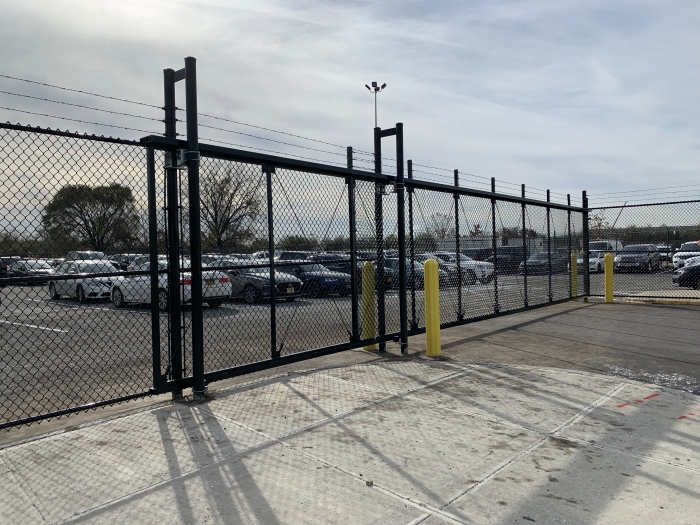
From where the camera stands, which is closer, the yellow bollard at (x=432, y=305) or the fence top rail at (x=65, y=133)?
the fence top rail at (x=65, y=133)

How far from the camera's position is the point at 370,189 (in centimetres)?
753

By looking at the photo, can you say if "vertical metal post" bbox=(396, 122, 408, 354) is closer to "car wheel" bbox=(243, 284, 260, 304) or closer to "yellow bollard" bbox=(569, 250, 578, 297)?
"car wheel" bbox=(243, 284, 260, 304)

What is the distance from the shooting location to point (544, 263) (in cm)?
1258

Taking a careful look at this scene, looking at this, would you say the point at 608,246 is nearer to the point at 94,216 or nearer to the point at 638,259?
the point at 638,259

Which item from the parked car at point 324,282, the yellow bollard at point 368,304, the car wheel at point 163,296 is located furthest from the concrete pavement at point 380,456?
the parked car at point 324,282

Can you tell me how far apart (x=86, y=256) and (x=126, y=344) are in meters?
2.99

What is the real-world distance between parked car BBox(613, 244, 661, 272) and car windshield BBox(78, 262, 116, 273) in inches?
676

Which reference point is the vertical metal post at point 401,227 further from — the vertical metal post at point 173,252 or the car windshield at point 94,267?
the car windshield at point 94,267

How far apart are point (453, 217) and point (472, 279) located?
133 cm

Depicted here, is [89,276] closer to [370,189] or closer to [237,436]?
[237,436]

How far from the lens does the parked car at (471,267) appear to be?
9656 mm

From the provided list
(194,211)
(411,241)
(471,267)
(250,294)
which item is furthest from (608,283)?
(194,211)

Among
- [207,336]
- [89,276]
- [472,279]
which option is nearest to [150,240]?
[89,276]

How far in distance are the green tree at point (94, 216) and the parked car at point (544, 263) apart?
8.57 meters
